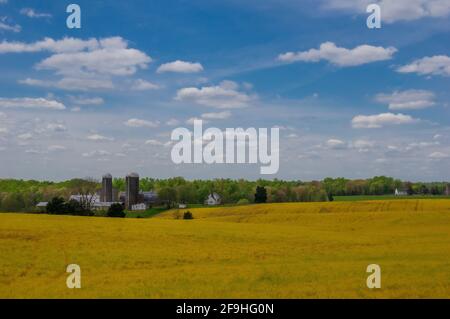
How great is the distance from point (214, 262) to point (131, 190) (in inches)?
4378

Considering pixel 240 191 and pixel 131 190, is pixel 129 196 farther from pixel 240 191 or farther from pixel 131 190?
pixel 240 191

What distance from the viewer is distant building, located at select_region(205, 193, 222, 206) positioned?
137125mm

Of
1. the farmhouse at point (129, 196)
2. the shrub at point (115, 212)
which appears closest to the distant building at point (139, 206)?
the farmhouse at point (129, 196)

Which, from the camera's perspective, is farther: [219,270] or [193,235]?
[193,235]

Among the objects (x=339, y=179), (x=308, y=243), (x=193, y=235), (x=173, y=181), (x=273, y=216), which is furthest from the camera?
(x=173, y=181)

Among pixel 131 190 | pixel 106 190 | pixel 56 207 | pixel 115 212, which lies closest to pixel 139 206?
pixel 131 190

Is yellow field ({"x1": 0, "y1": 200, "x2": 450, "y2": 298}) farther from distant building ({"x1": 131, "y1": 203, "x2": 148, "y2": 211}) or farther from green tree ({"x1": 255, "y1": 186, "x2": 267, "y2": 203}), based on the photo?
distant building ({"x1": 131, "y1": 203, "x2": 148, "y2": 211})

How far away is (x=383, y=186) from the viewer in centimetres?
14812

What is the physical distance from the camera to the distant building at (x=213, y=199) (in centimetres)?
13712

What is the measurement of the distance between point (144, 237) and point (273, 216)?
34.9 metres

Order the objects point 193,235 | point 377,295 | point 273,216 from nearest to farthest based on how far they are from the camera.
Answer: point 377,295
point 193,235
point 273,216
